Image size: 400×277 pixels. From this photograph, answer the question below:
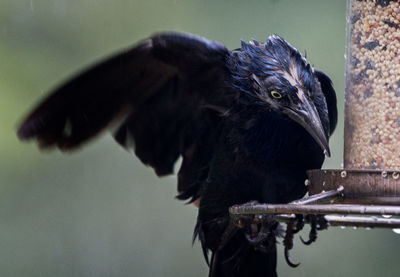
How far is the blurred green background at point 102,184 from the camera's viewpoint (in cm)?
695

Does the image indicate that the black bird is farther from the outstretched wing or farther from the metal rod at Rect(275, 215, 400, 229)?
the metal rod at Rect(275, 215, 400, 229)

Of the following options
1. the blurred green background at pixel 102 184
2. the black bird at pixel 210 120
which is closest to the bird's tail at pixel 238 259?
the black bird at pixel 210 120

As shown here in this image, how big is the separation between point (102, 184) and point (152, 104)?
297 centimetres

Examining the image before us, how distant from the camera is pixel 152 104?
4.45 m

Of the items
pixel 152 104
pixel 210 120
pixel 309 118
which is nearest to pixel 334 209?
pixel 309 118

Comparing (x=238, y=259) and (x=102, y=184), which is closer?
(x=238, y=259)

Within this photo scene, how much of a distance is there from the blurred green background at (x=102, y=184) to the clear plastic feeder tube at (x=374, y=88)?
2.93 metres

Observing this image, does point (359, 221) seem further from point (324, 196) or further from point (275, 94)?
point (275, 94)

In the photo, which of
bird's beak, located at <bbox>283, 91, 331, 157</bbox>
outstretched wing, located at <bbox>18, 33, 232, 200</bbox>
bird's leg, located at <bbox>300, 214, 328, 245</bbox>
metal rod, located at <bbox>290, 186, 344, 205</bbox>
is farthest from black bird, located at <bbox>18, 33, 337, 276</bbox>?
metal rod, located at <bbox>290, 186, 344, 205</bbox>

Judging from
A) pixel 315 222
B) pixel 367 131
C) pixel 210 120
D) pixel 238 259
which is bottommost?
pixel 238 259

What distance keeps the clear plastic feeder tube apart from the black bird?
0.18 metres

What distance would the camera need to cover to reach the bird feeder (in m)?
3.40

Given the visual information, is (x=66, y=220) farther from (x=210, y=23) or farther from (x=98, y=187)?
(x=210, y=23)

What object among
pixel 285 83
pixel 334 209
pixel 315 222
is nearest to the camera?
pixel 334 209
